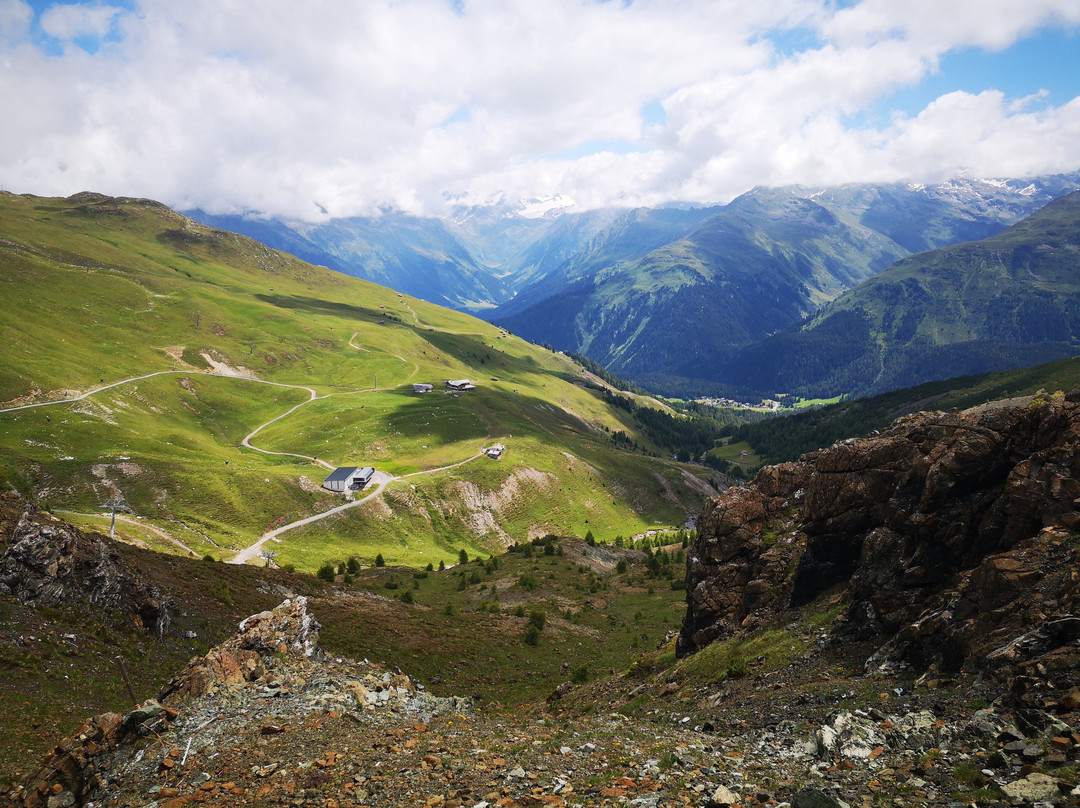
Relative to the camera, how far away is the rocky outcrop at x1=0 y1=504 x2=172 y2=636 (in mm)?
29672

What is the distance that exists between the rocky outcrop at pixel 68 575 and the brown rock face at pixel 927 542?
34.7 m

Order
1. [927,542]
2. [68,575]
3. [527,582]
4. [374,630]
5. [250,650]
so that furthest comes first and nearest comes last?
[527,582]
[374,630]
[68,575]
[250,650]
[927,542]

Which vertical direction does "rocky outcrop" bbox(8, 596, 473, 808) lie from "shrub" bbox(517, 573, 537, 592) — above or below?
above

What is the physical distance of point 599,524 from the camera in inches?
6176

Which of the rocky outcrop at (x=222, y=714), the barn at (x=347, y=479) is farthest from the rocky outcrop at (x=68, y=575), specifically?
the barn at (x=347, y=479)

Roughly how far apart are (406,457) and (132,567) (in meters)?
116

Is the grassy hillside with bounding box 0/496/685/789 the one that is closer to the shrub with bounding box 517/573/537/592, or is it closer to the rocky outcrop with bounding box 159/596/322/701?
the shrub with bounding box 517/573/537/592

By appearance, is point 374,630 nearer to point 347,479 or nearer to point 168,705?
point 168,705

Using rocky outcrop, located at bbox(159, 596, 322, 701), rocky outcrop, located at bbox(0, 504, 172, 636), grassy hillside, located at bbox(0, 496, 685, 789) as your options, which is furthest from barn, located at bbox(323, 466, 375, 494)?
rocky outcrop, located at bbox(159, 596, 322, 701)

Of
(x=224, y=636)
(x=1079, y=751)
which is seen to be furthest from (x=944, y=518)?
(x=224, y=636)

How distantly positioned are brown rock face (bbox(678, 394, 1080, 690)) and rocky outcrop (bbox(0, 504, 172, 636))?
34.7 meters

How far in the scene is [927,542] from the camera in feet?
76.2

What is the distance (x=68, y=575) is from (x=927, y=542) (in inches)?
1747

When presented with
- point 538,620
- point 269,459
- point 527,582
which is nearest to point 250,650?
point 538,620
